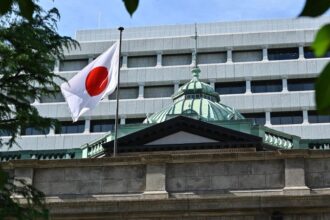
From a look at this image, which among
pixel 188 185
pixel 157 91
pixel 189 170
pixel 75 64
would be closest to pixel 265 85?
pixel 157 91

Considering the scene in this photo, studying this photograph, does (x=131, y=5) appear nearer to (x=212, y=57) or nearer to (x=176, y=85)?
(x=176, y=85)

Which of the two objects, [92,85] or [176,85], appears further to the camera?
[176,85]

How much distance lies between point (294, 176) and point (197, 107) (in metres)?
11.3

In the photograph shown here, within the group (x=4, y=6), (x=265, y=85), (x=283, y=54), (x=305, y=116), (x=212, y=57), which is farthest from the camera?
(x=212, y=57)

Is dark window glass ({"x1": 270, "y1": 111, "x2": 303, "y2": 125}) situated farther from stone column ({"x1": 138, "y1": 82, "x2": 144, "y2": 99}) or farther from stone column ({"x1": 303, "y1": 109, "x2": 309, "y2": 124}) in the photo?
stone column ({"x1": 138, "y1": 82, "x2": 144, "y2": 99})

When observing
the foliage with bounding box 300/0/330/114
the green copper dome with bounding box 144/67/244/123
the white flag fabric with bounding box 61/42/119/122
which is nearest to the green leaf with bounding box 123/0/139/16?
the foliage with bounding box 300/0/330/114

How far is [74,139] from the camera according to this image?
74375 mm

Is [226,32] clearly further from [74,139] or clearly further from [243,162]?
[243,162]

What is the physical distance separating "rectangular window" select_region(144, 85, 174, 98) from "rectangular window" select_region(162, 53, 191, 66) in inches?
108

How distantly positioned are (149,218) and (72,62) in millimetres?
64004

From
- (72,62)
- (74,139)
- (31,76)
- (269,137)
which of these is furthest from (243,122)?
(72,62)

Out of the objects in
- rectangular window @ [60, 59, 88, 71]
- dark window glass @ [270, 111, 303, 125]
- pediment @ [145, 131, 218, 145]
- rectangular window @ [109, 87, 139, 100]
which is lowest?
pediment @ [145, 131, 218, 145]

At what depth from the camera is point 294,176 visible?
17.4m

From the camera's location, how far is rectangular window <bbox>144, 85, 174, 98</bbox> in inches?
3029
